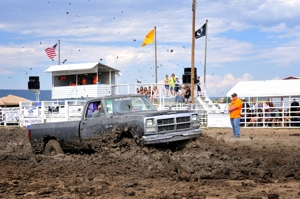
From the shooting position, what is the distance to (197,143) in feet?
36.1

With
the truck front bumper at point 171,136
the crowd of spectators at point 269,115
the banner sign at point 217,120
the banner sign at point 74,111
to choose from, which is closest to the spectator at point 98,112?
the truck front bumper at point 171,136

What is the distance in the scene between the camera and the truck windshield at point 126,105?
11164 millimetres

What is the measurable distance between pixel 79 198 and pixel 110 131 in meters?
3.72

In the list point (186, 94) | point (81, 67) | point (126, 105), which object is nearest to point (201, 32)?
point (186, 94)

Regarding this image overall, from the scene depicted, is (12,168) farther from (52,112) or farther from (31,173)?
(52,112)

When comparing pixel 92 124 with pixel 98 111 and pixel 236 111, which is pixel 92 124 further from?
pixel 236 111

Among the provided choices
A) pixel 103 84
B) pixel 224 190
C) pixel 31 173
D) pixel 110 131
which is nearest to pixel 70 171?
pixel 31 173

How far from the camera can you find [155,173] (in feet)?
29.1

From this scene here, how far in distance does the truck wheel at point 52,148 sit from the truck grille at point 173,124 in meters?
2.95

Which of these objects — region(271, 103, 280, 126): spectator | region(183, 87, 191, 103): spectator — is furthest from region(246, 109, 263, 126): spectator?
region(183, 87, 191, 103): spectator

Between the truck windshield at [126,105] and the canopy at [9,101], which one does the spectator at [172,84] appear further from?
the canopy at [9,101]

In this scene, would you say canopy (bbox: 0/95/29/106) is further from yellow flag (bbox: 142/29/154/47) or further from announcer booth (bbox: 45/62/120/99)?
yellow flag (bbox: 142/29/154/47)

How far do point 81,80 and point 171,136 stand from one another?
25.5m

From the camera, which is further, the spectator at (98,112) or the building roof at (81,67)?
the building roof at (81,67)
